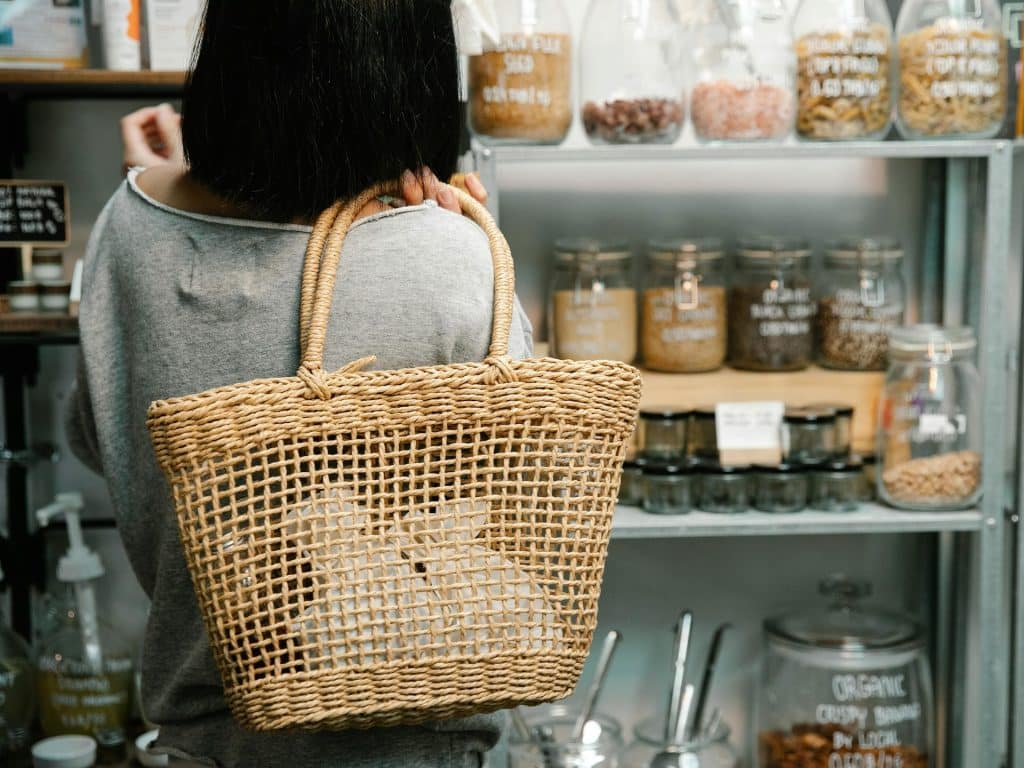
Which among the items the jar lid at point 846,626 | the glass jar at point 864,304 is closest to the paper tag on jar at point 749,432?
the glass jar at point 864,304

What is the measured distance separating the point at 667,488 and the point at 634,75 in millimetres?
576

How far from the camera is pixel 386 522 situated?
806mm

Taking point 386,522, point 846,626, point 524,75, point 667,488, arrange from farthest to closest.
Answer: point 846,626 < point 667,488 < point 524,75 < point 386,522

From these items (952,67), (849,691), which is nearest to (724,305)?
(952,67)

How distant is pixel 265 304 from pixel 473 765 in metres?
0.41

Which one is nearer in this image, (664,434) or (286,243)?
(286,243)

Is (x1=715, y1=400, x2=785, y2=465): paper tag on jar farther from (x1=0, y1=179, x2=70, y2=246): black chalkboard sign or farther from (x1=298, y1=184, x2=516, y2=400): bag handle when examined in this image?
(x1=0, y1=179, x2=70, y2=246): black chalkboard sign

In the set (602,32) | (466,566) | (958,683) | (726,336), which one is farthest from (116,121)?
(958,683)

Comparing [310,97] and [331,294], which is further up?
[310,97]

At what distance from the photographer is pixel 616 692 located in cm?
196

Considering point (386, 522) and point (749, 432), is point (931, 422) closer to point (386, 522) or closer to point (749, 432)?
point (749, 432)

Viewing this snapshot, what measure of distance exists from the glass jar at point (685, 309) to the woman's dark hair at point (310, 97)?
83cm

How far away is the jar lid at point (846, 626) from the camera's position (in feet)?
5.57

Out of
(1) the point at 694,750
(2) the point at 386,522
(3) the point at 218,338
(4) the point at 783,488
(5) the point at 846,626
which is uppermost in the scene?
(3) the point at 218,338
